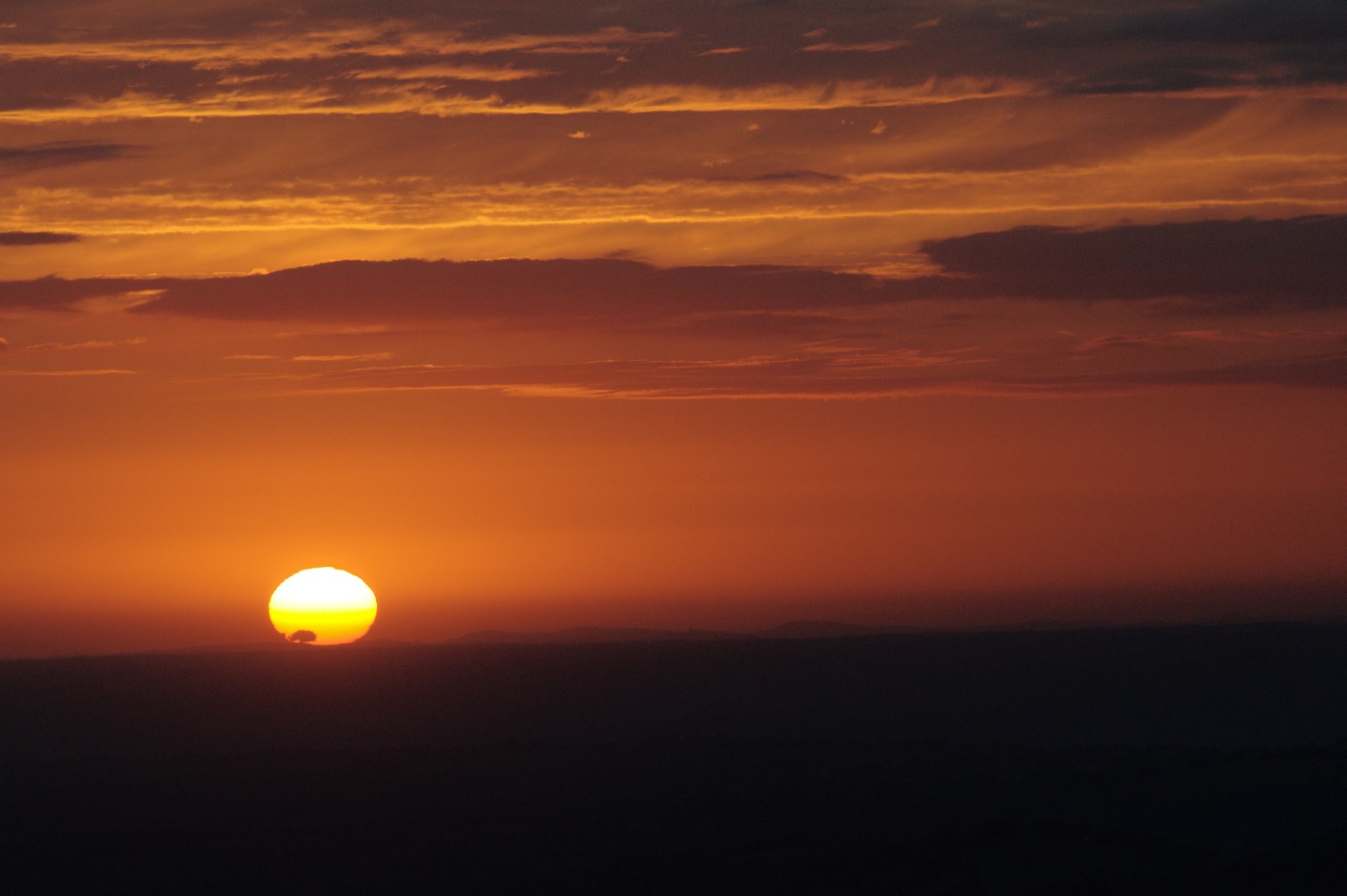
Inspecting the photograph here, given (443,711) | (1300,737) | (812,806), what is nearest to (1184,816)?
(812,806)

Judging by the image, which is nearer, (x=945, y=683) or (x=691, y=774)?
(x=691, y=774)

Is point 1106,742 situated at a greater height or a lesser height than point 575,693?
lesser

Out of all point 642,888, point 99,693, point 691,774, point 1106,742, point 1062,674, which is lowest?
point 642,888

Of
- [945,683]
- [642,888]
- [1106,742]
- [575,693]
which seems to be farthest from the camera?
[945,683]

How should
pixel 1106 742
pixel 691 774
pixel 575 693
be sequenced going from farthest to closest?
pixel 575 693
pixel 1106 742
pixel 691 774

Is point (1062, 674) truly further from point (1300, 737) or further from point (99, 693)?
point (99, 693)

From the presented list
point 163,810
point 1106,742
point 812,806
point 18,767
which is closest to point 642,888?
point 812,806
